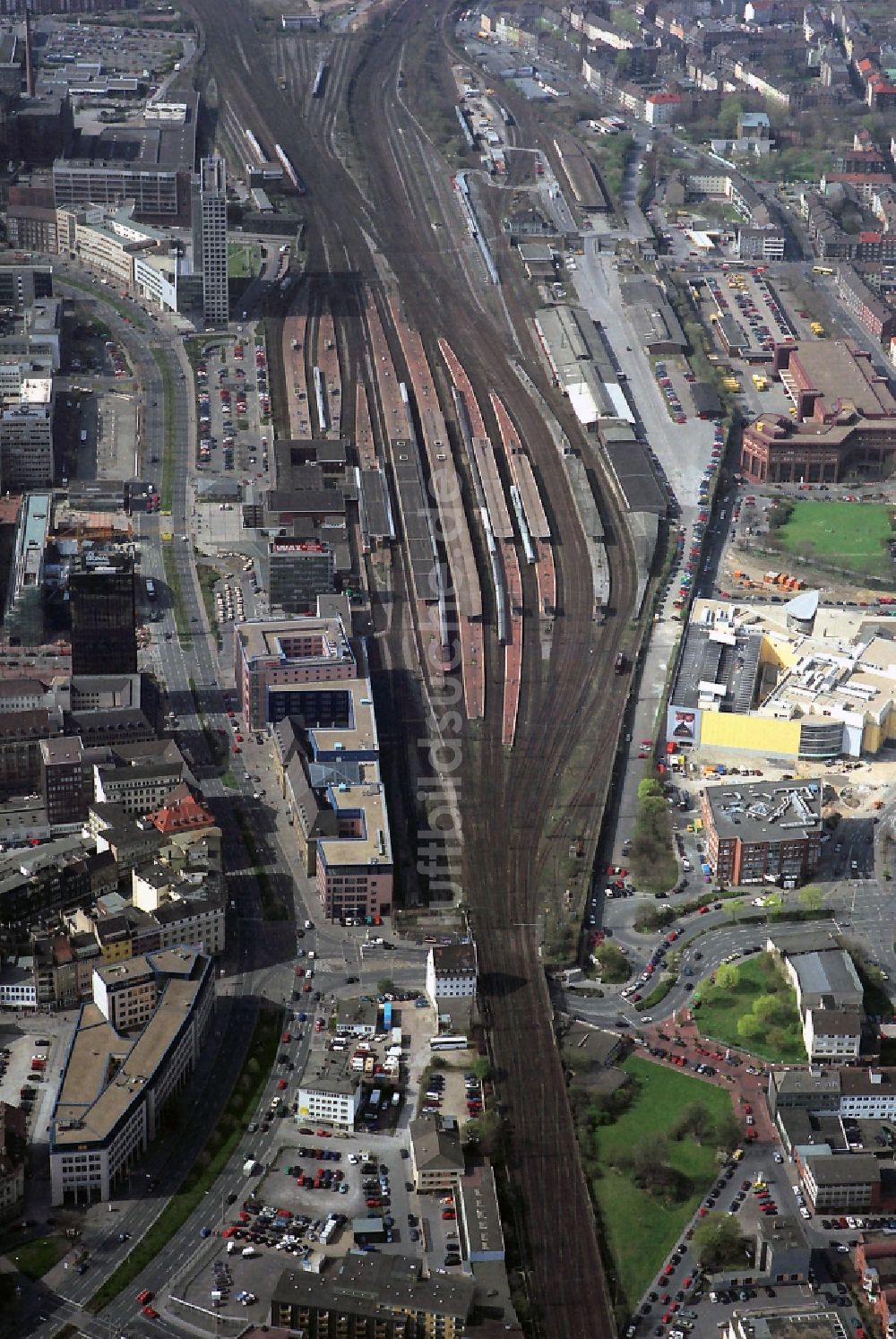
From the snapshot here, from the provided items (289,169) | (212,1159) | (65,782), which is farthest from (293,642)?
(289,169)

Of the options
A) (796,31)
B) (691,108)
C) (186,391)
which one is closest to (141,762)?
(186,391)

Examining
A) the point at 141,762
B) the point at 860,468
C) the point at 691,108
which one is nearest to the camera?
the point at 141,762

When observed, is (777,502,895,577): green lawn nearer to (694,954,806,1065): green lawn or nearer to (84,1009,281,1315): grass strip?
(694,954,806,1065): green lawn

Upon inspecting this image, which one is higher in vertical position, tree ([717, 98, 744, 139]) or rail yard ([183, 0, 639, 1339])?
rail yard ([183, 0, 639, 1339])

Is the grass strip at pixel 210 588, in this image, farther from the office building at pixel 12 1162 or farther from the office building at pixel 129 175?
the office building at pixel 129 175

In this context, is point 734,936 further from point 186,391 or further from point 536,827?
→ point 186,391

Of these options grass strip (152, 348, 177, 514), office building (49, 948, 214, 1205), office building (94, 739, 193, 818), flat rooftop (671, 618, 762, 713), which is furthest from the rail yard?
office building (94, 739, 193, 818)

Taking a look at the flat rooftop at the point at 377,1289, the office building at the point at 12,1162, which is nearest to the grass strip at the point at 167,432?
the office building at the point at 12,1162
